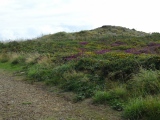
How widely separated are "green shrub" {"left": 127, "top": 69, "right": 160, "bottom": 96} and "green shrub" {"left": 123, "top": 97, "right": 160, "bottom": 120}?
82 cm

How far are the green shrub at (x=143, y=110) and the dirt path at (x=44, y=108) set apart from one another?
360 millimetres

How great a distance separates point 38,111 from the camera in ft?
24.2

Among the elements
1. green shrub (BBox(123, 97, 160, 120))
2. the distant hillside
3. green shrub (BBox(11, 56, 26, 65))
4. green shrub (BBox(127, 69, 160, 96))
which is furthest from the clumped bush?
the distant hillside

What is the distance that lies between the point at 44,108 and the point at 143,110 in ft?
9.53

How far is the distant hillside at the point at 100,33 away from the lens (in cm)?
4497

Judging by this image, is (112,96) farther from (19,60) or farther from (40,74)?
(19,60)

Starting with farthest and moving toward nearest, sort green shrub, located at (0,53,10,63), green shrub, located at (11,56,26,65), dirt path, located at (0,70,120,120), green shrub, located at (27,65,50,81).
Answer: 1. green shrub, located at (0,53,10,63)
2. green shrub, located at (11,56,26,65)
3. green shrub, located at (27,65,50,81)
4. dirt path, located at (0,70,120,120)

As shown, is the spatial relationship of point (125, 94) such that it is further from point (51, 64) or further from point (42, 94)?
point (51, 64)

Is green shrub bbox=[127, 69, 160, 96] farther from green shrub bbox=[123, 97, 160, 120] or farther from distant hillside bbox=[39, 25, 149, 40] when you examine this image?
distant hillside bbox=[39, 25, 149, 40]

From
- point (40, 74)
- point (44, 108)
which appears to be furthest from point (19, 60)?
point (44, 108)

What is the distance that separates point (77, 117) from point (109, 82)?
2.89 m

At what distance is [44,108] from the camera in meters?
7.75

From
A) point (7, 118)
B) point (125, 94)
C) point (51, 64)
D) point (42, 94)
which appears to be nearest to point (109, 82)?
point (125, 94)

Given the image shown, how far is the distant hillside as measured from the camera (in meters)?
45.0
